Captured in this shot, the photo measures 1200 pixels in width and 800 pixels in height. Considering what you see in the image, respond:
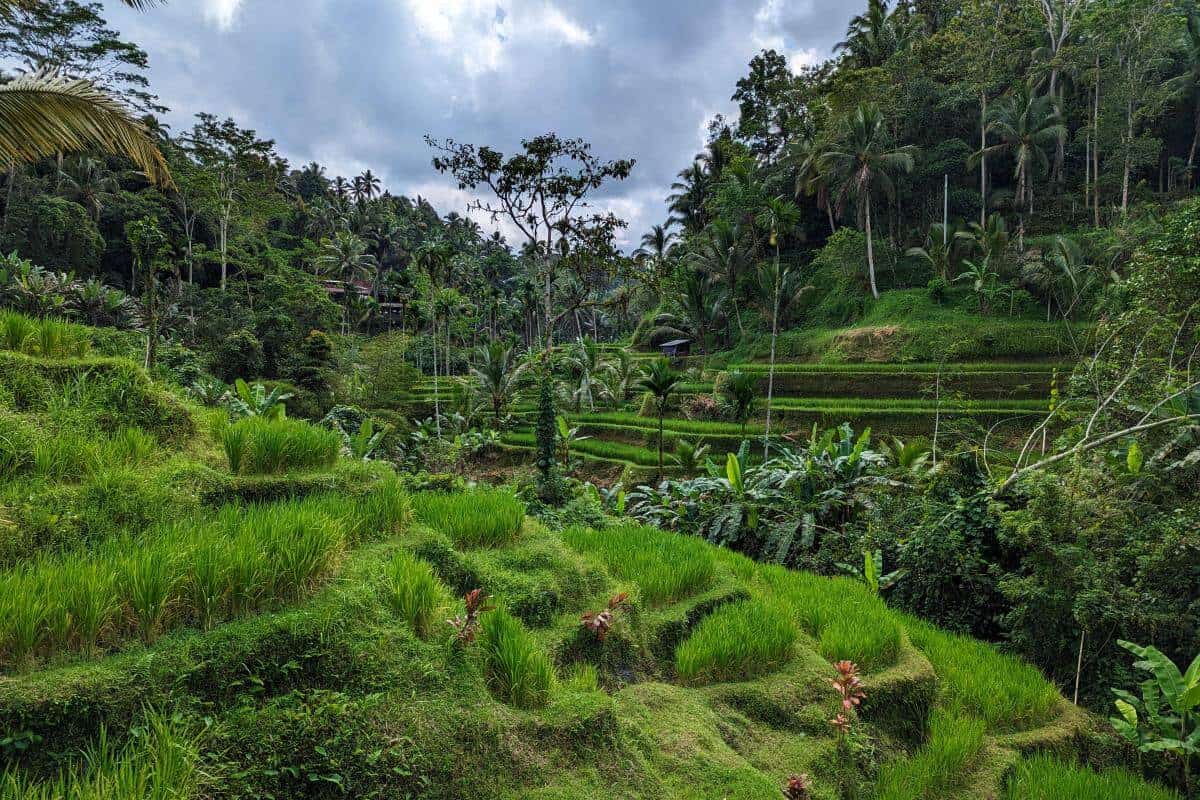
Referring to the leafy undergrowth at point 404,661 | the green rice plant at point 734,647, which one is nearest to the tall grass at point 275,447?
the leafy undergrowth at point 404,661

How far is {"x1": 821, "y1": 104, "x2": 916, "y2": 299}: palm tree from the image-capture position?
82.2 feet

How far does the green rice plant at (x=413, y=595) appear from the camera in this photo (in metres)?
2.43

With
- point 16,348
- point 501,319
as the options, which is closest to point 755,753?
point 16,348

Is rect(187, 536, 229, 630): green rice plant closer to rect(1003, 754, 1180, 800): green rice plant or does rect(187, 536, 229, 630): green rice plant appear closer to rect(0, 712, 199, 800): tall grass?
rect(0, 712, 199, 800): tall grass

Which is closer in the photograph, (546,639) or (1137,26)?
(546,639)

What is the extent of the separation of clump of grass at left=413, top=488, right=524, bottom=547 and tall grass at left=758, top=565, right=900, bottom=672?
7.42 feet

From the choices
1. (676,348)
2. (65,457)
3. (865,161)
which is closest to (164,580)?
(65,457)

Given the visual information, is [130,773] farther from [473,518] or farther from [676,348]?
[676,348]

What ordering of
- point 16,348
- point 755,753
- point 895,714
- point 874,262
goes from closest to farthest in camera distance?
point 755,753, point 895,714, point 16,348, point 874,262

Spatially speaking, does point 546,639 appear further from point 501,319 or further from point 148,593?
point 501,319

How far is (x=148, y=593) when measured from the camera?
6.52 ft

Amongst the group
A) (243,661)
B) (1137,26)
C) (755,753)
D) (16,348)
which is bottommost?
(755,753)

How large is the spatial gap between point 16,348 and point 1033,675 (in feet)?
24.9

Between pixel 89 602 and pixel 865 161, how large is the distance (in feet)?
98.0
